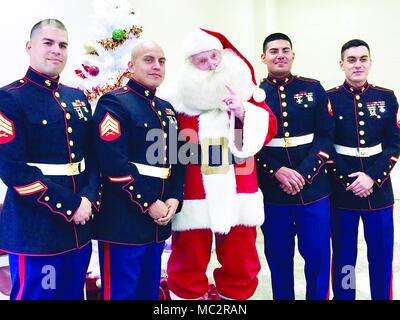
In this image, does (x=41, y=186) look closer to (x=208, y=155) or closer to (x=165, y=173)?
(x=165, y=173)

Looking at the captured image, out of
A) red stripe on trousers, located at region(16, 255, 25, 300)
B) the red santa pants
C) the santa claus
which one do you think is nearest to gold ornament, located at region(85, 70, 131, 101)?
the santa claus

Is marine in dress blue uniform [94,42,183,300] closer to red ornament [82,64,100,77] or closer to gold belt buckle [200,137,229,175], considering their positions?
gold belt buckle [200,137,229,175]

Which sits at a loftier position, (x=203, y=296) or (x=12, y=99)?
(x=12, y=99)

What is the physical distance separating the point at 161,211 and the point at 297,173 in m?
0.77

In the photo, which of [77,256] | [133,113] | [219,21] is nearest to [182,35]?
[219,21]

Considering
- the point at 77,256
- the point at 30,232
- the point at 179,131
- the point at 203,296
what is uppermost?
the point at 179,131

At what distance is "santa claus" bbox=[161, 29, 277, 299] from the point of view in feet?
6.75

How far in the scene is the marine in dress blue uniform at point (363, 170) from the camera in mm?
2303

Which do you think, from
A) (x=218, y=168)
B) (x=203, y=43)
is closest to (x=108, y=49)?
(x=203, y=43)

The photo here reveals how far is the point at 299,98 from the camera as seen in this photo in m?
2.31

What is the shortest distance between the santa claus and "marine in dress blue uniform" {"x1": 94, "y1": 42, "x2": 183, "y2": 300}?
0.60 ft

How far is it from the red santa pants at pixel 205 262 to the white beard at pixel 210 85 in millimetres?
619
